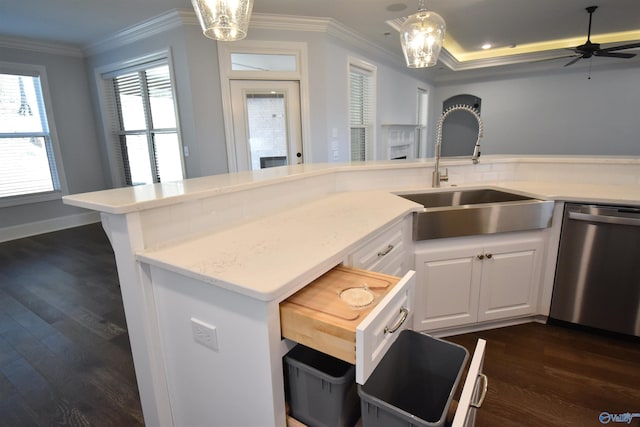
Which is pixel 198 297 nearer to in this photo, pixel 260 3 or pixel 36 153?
pixel 260 3

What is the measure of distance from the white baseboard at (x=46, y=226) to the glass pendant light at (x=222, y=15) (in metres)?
4.68

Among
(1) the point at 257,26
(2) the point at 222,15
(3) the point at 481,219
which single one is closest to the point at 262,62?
(1) the point at 257,26

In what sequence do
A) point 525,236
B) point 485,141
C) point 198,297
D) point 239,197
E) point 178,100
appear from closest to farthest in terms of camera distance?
point 198,297 < point 239,197 < point 525,236 < point 178,100 < point 485,141

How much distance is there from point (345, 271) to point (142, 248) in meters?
0.69

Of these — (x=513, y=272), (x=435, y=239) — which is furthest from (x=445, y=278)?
(x=513, y=272)

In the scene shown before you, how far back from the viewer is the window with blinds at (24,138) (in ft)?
14.2

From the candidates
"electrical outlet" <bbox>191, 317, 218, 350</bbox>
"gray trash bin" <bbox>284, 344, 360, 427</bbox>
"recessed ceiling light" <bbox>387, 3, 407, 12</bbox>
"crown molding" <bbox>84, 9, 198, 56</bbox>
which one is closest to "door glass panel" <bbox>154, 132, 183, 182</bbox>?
"crown molding" <bbox>84, 9, 198, 56</bbox>

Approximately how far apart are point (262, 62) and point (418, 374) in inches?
148

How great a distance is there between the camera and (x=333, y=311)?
854mm

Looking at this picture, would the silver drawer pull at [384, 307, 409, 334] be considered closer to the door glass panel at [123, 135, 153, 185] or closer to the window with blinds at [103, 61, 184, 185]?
the window with blinds at [103, 61, 184, 185]

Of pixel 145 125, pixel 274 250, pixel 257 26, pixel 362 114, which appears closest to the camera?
pixel 274 250

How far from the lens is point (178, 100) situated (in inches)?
151

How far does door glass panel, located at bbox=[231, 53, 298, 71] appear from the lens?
3.79 metres

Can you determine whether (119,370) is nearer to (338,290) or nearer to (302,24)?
(338,290)
